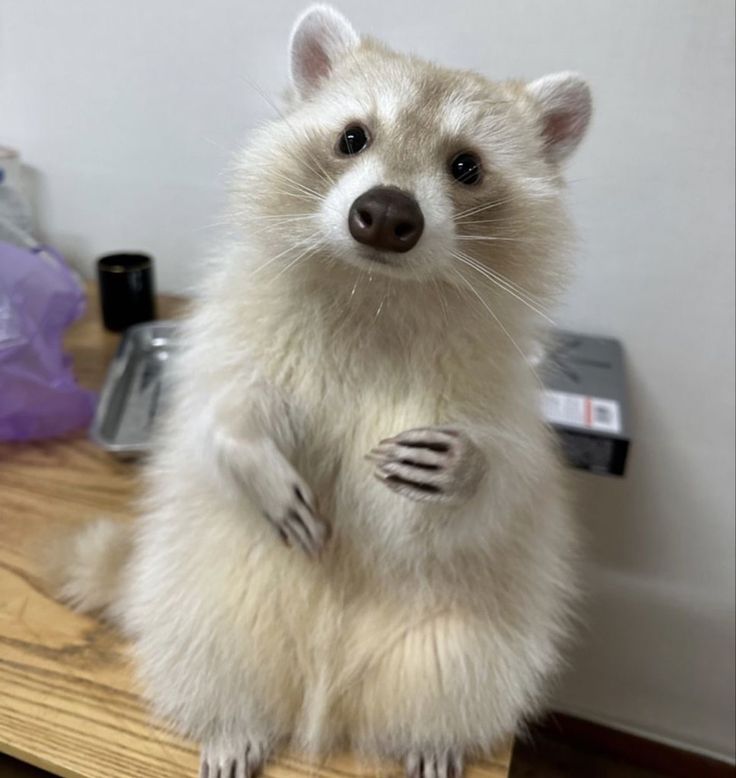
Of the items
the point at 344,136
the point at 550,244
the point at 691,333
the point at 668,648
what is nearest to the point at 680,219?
the point at 691,333

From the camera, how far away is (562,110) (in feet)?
2.23

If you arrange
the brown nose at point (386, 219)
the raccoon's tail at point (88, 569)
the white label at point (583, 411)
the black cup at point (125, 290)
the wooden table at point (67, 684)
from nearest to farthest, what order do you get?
the brown nose at point (386, 219) < the wooden table at point (67, 684) < the raccoon's tail at point (88, 569) < the white label at point (583, 411) < the black cup at point (125, 290)

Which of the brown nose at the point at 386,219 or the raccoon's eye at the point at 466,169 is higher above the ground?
the raccoon's eye at the point at 466,169

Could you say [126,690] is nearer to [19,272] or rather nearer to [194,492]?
[194,492]

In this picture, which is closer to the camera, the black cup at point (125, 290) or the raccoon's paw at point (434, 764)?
the raccoon's paw at point (434, 764)

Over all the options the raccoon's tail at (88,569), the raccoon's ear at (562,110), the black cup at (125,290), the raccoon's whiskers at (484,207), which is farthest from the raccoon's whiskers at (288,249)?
the black cup at (125,290)

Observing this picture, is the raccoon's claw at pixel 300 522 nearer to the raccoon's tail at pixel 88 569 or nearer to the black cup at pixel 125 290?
the raccoon's tail at pixel 88 569

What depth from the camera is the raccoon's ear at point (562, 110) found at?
0.67 m

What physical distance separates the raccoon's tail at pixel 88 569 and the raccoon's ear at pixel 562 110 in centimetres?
59

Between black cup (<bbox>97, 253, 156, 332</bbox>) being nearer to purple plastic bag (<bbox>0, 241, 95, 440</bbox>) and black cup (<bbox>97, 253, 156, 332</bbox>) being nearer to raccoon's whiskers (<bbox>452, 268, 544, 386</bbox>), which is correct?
purple plastic bag (<bbox>0, 241, 95, 440</bbox>)

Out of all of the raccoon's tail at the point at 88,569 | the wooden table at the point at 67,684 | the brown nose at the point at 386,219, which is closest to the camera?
Answer: the brown nose at the point at 386,219

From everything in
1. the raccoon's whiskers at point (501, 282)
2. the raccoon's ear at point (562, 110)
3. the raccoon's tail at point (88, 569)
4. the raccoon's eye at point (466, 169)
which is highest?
the raccoon's ear at point (562, 110)

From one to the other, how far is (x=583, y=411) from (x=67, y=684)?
645 millimetres

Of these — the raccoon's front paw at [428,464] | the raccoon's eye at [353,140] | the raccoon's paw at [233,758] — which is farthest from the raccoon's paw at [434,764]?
the raccoon's eye at [353,140]
